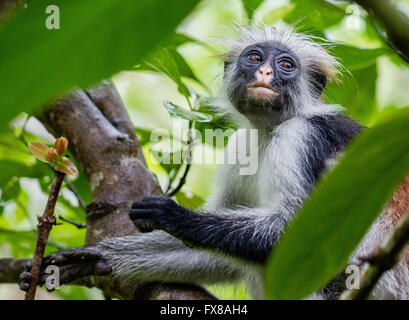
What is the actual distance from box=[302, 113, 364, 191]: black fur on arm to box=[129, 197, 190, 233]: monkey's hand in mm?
945

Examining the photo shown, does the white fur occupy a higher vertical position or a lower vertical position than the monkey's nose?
lower

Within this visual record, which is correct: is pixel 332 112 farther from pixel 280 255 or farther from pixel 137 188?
pixel 280 255

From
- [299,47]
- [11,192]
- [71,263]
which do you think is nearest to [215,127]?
[299,47]

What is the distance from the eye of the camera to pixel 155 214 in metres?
3.65

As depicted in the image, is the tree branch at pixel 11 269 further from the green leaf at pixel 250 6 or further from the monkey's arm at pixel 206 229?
the green leaf at pixel 250 6

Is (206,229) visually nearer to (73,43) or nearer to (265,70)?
(265,70)

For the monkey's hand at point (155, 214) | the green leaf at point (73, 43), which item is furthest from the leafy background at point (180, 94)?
the monkey's hand at point (155, 214)

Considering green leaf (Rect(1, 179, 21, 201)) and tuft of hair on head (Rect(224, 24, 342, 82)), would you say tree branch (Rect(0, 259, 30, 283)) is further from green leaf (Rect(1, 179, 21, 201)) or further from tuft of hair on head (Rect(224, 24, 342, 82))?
tuft of hair on head (Rect(224, 24, 342, 82))

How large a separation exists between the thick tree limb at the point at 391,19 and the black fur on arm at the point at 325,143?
131 inches

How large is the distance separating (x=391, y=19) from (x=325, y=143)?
11.5 ft

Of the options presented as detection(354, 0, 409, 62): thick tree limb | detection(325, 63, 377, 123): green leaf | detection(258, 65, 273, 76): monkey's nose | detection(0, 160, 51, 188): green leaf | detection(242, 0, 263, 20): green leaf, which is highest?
detection(354, 0, 409, 62): thick tree limb

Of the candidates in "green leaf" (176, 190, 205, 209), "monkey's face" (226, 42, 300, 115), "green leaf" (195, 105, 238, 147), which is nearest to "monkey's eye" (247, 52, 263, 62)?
"monkey's face" (226, 42, 300, 115)

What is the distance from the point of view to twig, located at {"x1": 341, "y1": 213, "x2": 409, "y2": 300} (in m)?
0.80

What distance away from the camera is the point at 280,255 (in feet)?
2.62
